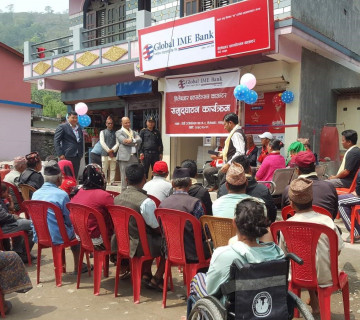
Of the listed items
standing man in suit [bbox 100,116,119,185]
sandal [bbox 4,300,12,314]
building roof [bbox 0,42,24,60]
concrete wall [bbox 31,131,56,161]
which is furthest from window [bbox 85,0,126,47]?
concrete wall [bbox 31,131,56,161]

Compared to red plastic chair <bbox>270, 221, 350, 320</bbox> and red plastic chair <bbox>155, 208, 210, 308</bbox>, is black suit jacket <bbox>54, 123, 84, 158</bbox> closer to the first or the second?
red plastic chair <bbox>155, 208, 210, 308</bbox>

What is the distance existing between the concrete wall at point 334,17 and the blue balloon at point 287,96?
4.63ft

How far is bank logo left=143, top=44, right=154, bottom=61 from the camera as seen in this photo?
9.05m

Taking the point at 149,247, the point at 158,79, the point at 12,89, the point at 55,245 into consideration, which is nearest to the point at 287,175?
the point at 149,247

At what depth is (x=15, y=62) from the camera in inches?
718

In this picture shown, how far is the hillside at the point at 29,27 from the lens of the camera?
302 feet

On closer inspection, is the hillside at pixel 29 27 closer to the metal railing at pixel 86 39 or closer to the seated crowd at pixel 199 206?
the metal railing at pixel 86 39

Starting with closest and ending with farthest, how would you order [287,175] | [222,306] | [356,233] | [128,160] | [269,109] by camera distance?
[222,306]
[356,233]
[287,175]
[128,160]
[269,109]

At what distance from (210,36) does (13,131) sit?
13577 mm

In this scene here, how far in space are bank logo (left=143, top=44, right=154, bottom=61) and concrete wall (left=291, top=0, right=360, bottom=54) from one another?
3.24 metres

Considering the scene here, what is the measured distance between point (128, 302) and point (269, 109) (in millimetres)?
6620

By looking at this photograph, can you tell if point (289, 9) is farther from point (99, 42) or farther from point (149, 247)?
point (99, 42)

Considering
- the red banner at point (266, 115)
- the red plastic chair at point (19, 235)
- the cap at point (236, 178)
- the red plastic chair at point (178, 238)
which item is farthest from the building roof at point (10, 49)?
the cap at point (236, 178)

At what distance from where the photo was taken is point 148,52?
359 inches
